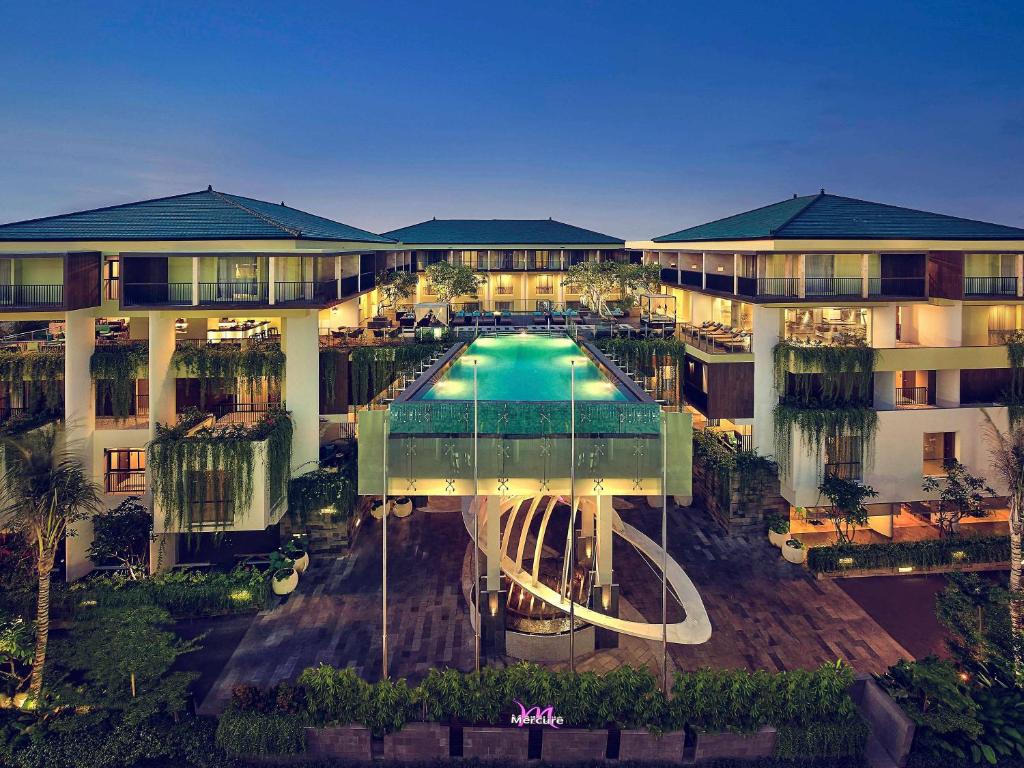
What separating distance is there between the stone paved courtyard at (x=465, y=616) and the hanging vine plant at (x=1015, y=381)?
11.9 meters

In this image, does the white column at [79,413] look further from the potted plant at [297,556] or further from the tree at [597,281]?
the tree at [597,281]

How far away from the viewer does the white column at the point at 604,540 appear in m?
22.3

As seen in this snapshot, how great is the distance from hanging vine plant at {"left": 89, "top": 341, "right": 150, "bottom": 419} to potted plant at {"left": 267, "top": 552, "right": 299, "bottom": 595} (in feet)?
30.1

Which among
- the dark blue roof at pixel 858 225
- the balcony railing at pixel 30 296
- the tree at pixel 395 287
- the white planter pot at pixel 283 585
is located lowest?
the white planter pot at pixel 283 585

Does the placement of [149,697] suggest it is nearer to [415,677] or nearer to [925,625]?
[415,677]

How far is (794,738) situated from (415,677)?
10.2 m

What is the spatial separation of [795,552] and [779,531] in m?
1.41

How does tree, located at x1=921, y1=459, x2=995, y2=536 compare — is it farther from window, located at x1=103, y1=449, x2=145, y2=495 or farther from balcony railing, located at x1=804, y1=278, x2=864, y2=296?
window, located at x1=103, y1=449, x2=145, y2=495

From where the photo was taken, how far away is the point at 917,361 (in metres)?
30.3

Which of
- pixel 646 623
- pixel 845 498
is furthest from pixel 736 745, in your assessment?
pixel 845 498

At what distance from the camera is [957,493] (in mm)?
28250

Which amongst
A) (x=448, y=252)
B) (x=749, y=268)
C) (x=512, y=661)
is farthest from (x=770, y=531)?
(x=448, y=252)

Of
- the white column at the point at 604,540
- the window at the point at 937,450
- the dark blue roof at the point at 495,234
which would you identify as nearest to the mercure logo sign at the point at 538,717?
the white column at the point at 604,540

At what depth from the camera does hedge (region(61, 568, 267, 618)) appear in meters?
23.8
